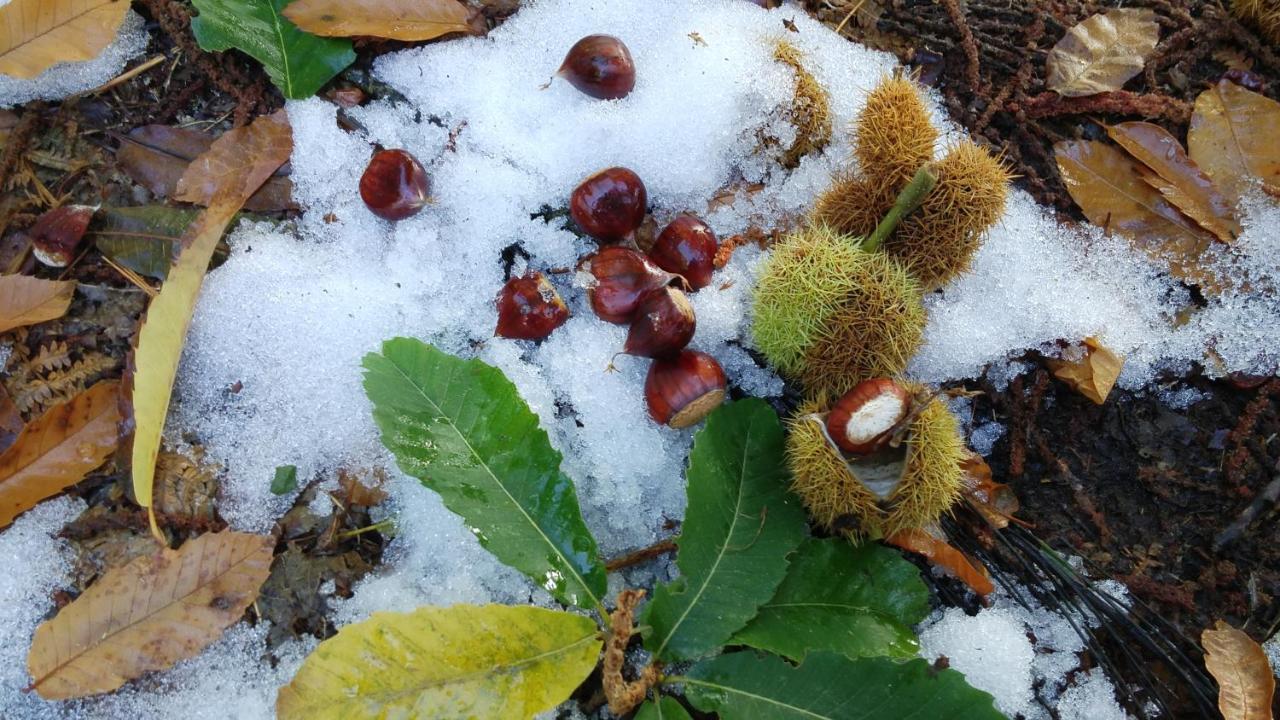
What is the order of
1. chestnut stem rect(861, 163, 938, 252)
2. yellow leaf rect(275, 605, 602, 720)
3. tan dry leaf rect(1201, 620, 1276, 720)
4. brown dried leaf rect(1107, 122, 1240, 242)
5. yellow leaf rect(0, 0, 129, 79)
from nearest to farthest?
1. yellow leaf rect(275, 605, 602, 720)
2. chestnut stem rect(861, 163, 938, 252)
3. tan dry leaf rect(1201, 620, 1276, 720)
4. yellow leaf rect(0, 0, 129, 79)
5. brown dried leaf rect(1107, 122, 1240, 242)

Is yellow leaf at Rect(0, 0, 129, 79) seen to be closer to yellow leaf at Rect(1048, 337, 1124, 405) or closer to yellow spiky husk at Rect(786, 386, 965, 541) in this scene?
yellow spiky husk at Rect(786, 386, 965, 541)

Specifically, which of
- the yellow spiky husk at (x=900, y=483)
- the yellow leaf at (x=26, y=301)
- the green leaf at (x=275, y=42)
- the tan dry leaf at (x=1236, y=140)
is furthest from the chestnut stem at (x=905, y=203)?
the yellow leaf at (x=26, y=301)

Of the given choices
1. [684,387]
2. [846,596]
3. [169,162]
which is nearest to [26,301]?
[169,162]

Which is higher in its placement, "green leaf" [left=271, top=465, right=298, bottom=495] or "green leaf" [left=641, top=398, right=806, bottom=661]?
"green leaf" [left=641, top=398, right=806, bottom=661]

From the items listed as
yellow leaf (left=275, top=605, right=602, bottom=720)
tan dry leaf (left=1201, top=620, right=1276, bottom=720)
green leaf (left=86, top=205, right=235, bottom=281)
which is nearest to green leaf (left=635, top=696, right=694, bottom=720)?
yellow leaf (left=275, top=605, right=602, bottom=720)

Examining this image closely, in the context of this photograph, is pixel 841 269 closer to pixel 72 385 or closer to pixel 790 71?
pixel 790 71

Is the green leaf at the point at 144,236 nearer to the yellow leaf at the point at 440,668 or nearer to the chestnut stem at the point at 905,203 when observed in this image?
the yellow leaf at the point at 440,668

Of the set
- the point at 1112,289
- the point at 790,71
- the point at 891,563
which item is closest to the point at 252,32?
the point at 790,71
